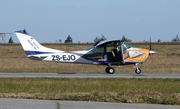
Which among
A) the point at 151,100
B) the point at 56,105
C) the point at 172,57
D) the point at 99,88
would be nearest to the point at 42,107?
the point at 56,105

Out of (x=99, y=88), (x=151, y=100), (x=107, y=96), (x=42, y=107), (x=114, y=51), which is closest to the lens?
(x=42, y=107)

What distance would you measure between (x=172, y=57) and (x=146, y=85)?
1146 inches

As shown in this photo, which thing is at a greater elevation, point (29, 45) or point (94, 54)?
point (29, 45)

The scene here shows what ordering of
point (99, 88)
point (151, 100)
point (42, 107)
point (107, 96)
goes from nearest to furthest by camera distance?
point (42, 107) < point (151, 100) < point (107, 96) < point (99, 88)

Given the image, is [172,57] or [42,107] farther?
[172,57]

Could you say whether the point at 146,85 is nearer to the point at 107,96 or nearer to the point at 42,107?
the point at 107,96

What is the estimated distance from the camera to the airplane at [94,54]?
72.9ft

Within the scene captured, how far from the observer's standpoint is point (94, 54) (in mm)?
22703

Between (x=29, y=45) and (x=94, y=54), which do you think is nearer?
(x=29, y=45)

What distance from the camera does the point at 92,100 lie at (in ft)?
33.4

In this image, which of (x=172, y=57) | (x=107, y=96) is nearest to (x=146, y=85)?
(x=107, y=96)

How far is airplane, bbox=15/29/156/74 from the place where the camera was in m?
22.2

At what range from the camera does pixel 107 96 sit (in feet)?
35.4

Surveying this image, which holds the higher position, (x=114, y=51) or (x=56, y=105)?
(x=114, y=51)
